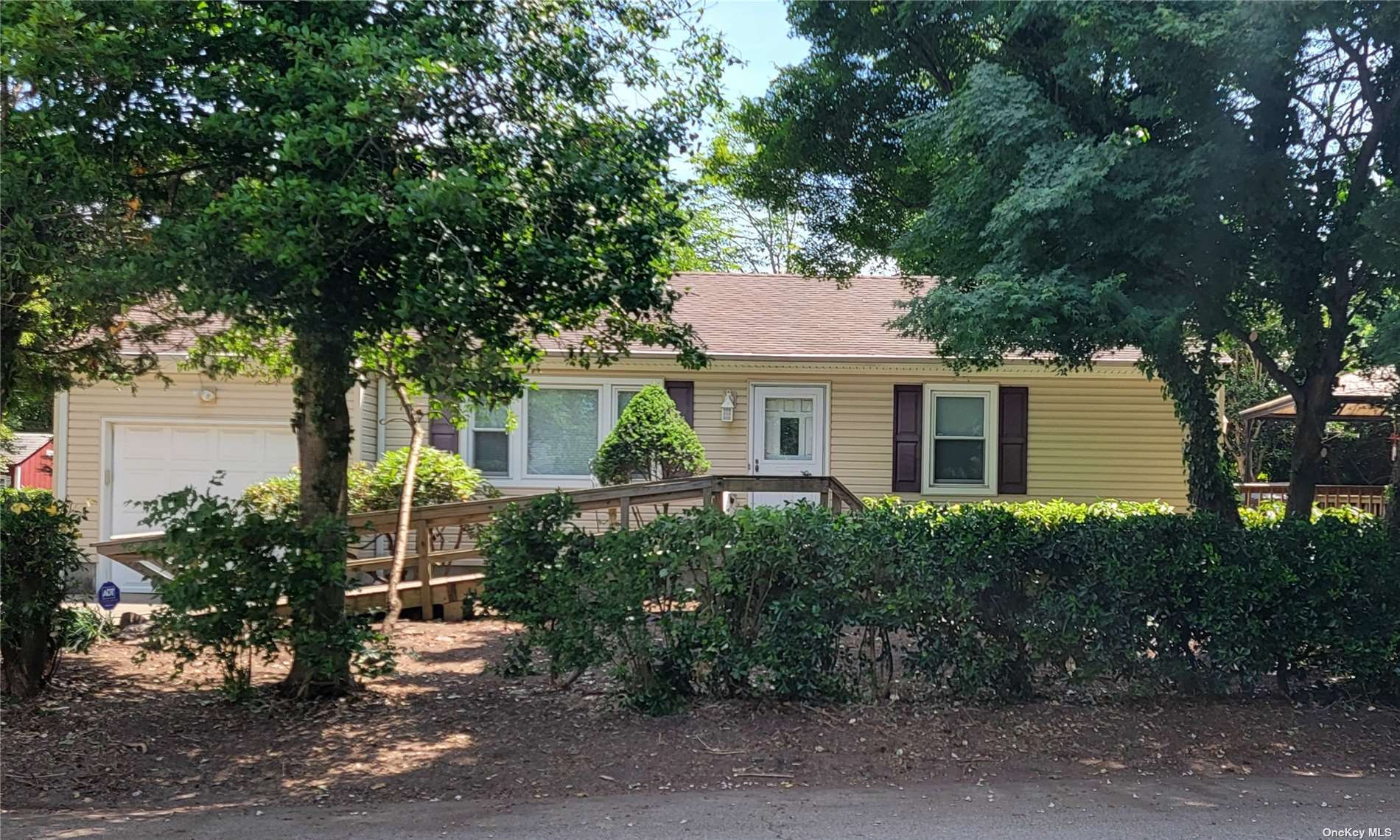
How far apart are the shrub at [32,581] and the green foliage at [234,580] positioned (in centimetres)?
88

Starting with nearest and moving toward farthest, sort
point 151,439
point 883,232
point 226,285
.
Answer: point 226,285
point 883,232
point 151,439

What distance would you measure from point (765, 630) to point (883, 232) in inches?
187

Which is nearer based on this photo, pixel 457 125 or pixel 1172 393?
pixel 457 125

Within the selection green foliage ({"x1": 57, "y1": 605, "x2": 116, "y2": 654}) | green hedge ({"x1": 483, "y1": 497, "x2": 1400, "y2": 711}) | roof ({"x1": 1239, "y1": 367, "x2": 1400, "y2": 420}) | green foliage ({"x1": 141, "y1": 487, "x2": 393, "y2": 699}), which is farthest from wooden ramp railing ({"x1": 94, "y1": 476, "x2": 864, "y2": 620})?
roof ({"x1": 1239, "y1": 367, "x2": 1400, "y2": 420})

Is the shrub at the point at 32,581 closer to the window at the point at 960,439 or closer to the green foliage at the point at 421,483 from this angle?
the green foliage at the point at 421,483

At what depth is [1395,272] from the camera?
558cm

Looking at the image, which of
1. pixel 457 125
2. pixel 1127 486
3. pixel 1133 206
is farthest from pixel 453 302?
pixel 1127 486

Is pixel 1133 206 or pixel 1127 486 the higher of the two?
pixel 1133 206

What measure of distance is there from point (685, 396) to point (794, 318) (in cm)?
220

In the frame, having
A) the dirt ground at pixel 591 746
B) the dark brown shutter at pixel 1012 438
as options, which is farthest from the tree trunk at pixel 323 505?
the dark brown shutter at pixel 1012 438

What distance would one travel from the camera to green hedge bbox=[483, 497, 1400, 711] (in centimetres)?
606

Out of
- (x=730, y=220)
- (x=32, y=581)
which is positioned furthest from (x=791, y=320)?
(x=730, y=220)

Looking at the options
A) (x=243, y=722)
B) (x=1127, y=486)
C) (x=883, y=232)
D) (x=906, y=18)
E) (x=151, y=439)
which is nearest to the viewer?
(x=243, y=722)

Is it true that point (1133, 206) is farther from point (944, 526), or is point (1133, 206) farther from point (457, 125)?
point (457, 125)
